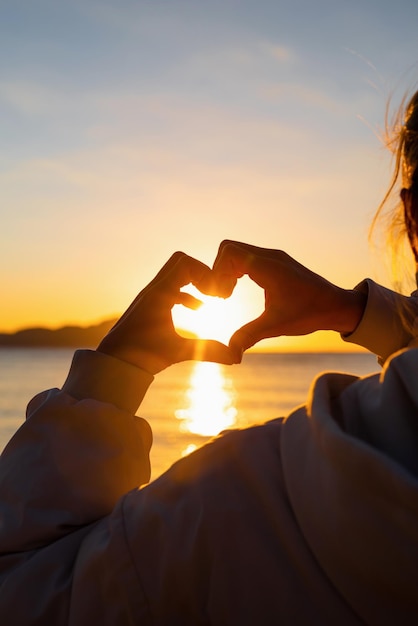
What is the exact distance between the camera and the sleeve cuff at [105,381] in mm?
1227

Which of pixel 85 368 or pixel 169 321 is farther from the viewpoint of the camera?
pixel 169 321

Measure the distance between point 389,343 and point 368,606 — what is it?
1236 millimetres

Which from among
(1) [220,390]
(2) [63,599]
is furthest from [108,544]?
(1) [220,390]

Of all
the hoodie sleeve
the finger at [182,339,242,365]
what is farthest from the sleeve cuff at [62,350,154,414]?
the finger at [182,339,242,365]

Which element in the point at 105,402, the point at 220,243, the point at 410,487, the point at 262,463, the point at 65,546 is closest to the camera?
the point at 410,487

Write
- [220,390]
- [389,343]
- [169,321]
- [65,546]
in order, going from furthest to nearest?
[220,390], [389,343], [169,321], [65,546]

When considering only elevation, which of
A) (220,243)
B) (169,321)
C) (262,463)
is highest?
(220,243)

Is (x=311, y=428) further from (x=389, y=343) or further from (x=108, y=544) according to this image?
(x=389, y=343)

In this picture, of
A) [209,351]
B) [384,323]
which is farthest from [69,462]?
[384,323]

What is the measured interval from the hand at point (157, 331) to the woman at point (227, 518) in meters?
0.19

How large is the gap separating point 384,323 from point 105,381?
3.17ft

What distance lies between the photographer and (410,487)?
663 millimetres

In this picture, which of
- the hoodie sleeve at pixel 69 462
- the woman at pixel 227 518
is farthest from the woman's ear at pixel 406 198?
the hoodie sleeve at pixel 69 462

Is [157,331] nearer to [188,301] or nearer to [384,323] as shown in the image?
[188,301]
